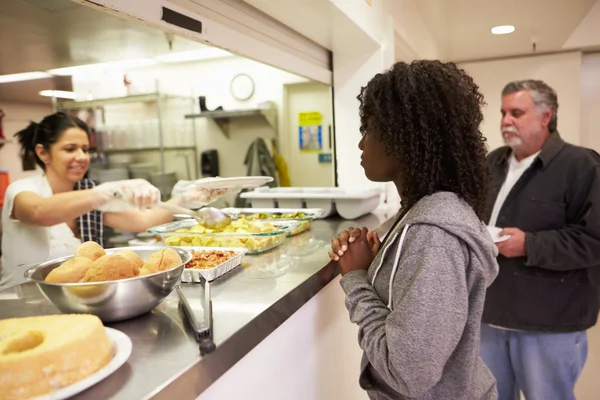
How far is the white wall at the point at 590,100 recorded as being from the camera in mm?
4234

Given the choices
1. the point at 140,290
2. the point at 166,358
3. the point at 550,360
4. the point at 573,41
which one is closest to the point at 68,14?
the point at 140,290

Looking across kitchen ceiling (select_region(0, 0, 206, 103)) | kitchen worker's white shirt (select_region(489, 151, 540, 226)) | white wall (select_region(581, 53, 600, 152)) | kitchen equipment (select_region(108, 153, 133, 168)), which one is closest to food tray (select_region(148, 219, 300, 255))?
kitchen ceiling (select_region(0, 0, 206, 103))

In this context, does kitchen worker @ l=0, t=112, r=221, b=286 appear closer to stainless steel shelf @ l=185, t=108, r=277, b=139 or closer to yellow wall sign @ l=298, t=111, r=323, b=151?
yellow wall sign @ l=298, t=111, r=323, b=151

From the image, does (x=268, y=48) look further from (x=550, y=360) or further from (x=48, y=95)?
(x=550, y=360)

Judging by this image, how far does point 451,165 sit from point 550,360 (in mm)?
1186

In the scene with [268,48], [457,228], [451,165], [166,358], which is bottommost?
[166,358]

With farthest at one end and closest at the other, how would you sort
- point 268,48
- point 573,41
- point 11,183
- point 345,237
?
→ point 573,41 → point 268,48 → point 11,183 → point 345,237

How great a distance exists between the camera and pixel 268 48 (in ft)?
5.20

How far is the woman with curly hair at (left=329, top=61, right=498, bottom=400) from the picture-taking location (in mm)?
722

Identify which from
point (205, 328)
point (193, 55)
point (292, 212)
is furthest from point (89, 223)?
point (193, 55)

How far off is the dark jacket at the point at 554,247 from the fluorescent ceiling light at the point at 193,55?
2.32 meters

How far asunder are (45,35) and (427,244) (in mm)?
1473

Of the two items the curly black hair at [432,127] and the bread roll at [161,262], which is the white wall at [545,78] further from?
the bread roll at [161,262]

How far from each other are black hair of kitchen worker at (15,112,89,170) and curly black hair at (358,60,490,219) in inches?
40.7
